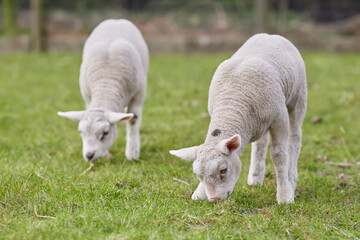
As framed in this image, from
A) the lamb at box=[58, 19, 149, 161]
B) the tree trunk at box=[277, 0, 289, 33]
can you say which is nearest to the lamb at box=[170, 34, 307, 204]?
the lamb at box=[58, 19, 149, 161]

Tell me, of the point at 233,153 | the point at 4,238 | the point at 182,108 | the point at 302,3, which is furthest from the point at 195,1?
the point at 4,238

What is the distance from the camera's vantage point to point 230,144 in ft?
12.0

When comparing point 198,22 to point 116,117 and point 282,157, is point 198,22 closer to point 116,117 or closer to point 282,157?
point 116,117

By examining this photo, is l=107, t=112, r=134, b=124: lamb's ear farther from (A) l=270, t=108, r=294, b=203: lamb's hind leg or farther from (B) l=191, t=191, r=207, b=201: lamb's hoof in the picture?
(A) l=270, t=108, r=294, b=203: lamb's hind leg

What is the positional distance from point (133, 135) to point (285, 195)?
2.16m

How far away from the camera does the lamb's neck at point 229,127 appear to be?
12.5 ft

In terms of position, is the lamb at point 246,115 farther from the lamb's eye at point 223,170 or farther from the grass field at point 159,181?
the grass field at point 159,181

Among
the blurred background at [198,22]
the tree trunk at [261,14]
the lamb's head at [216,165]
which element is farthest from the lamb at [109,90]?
the blurred background at [198,22]

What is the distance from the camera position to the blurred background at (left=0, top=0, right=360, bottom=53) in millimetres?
13453

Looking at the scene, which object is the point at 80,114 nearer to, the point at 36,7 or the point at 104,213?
the point at 104,213

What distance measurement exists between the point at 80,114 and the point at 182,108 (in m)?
2.92

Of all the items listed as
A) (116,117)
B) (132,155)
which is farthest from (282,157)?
(132,155)

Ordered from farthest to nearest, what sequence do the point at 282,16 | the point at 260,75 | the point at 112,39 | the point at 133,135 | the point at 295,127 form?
the point at 282,16
the point at 112,39
the point at 133,135
the point at 295,127
the point at 260,75

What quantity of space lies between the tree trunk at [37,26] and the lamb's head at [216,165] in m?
11.0
